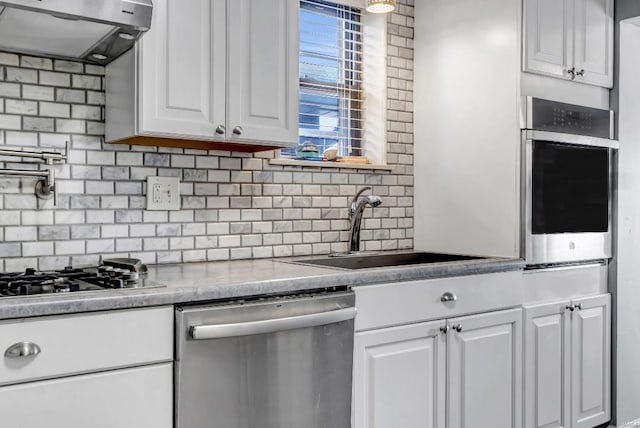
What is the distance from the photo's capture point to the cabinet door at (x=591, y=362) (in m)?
2.88

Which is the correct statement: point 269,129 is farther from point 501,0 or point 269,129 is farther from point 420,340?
point 501,0

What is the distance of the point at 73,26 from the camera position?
1.82 metres

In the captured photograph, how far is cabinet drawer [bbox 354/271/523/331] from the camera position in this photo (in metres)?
2.13

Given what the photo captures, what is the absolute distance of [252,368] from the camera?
5.95 feet

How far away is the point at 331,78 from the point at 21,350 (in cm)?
201

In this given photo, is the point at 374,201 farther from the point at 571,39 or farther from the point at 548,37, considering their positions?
the point at 571,39

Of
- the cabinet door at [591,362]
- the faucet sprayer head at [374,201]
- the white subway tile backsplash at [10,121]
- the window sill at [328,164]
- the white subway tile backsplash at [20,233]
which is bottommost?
the cabinet door at [591,362]

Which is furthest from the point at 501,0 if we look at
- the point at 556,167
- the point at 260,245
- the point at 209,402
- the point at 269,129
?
the point at 209,402

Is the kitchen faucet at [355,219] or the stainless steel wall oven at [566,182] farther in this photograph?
the kitchen faucet at [355,219]

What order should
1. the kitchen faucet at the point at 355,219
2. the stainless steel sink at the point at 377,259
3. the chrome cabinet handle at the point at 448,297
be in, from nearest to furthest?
the chrome cabinet handle at the point at 448,297 < the stainless steel sink at the point at 377,259 < the kitchen faucet at the point at 355,219

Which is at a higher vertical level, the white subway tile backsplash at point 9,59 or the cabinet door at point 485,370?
the white subway tile backsplash at point 9,59

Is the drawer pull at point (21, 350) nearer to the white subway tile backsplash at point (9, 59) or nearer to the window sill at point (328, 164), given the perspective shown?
the white subway tile backsplash at point (9, 59)

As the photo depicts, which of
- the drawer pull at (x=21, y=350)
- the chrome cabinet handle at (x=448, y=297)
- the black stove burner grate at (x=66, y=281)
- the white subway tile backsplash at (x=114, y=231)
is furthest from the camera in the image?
the chrome cabinet handle at (x=448, y=297)

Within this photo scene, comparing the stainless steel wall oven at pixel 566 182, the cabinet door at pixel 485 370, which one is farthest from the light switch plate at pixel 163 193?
the stainless steel wall oven at pixel 566 182
